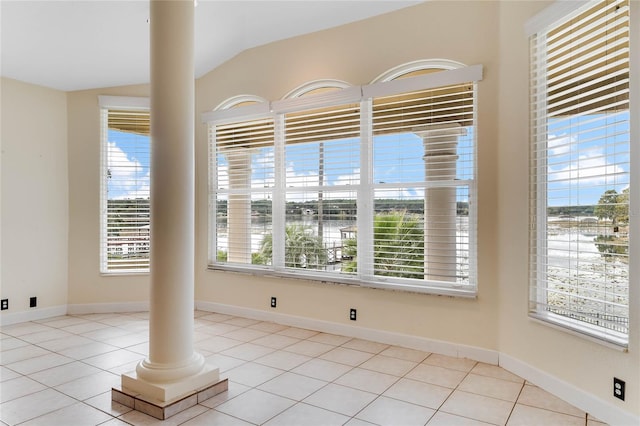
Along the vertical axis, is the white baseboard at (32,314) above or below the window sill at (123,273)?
below

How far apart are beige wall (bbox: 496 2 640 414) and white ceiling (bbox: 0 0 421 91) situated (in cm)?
102

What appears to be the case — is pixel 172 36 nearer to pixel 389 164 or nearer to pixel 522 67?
pixel 389 164

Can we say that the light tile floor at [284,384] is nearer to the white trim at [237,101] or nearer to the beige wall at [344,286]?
the beige wall at [344,286]

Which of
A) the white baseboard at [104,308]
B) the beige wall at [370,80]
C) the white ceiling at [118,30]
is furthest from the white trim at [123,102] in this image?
the white baseboard at [104,308]

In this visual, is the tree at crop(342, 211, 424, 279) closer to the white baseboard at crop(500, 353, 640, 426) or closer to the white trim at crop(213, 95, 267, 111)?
the white baseboard at crop(500, 353, 640, 426)

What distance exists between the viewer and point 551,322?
2.96m

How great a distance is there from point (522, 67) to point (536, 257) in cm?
140

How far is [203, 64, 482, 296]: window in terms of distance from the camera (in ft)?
12.3

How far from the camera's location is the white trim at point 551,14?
109 inches

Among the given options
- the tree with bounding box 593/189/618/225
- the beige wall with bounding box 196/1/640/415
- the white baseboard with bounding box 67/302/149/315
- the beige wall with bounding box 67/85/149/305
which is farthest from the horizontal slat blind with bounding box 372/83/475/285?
the beige wall with bounding box 67/85/149/305

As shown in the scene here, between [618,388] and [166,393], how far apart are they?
2607 mm

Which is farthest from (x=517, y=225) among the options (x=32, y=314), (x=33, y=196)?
(x=32, y=314)

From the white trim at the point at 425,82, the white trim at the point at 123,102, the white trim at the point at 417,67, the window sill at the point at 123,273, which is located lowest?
the window sill at the point at 123,273

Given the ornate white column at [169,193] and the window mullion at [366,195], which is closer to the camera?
the ornate white column at [169,193]
